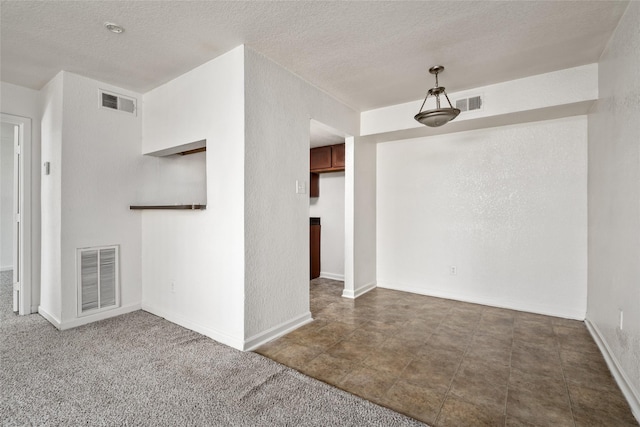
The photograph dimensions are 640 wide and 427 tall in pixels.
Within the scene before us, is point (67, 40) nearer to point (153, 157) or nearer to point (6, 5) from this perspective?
point (6, 5)

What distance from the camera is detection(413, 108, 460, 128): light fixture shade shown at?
2680 millimetres

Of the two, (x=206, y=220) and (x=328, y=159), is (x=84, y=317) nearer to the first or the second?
A: (x=206, y=220)

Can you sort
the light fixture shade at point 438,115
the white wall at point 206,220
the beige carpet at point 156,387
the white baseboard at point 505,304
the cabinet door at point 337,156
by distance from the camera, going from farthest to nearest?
the cabinet door at point 337,156, the white baseboard at point 505,304, the light fixture shade at point 438,115, the white wall at point 206,220, the beige carpet at point 156,387

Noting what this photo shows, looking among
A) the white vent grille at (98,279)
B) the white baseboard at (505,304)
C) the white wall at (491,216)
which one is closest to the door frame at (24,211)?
the white vent grille at (98,279)

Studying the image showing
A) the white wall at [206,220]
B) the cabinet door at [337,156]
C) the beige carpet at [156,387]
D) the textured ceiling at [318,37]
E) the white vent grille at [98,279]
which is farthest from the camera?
the cabinet door at [337,156]

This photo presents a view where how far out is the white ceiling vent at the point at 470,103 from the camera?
331 centimetres

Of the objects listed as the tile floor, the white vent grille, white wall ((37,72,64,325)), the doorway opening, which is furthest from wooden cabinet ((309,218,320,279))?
white wall ((37,72,64,325))

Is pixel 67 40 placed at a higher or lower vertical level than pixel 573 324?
higher

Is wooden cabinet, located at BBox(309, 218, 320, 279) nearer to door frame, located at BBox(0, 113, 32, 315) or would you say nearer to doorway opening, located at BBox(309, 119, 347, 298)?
doorway opening, located at BBox(309, 119, 347, 298)

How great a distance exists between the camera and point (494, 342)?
2686 millimetres

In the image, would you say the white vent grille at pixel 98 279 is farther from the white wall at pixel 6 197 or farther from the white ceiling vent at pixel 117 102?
the white wall at pixel 6 197

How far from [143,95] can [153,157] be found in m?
0.68

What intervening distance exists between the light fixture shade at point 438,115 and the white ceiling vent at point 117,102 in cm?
301

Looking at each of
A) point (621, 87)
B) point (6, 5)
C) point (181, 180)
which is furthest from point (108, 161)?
point (621, 87)
